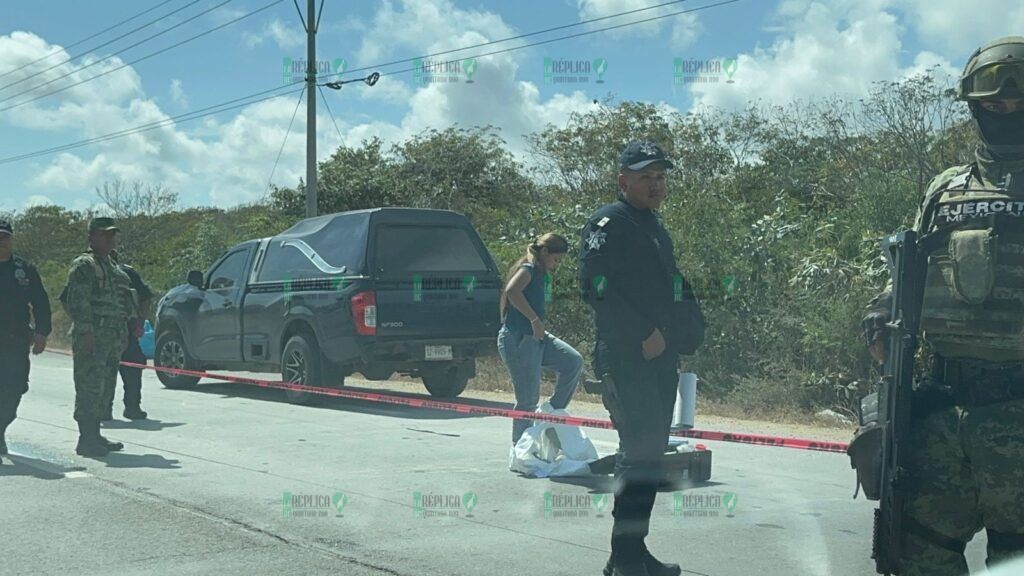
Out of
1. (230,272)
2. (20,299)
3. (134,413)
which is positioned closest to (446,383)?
(230,272)

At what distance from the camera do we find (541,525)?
6.23 m

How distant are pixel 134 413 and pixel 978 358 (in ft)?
30.9

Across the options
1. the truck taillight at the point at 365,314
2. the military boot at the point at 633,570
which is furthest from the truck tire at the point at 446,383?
the military boot at the point at 633,570

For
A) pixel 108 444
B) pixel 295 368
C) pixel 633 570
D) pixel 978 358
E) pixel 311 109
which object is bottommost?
pixel 633 570

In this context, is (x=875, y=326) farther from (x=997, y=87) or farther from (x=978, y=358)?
(x=997, y=87)

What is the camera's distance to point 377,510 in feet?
21.8

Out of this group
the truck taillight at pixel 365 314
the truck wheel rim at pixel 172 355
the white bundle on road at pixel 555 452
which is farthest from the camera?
the truck wheel rim at pixel 172 355

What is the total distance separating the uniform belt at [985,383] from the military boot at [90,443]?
23.1 feet

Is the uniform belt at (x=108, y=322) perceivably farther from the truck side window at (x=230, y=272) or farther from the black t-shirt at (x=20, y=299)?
the truck side window at (x=230, y=272)

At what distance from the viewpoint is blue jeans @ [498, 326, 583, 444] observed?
8.03m

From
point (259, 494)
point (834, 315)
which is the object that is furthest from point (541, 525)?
point (834, 315)

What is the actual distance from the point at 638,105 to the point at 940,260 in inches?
811

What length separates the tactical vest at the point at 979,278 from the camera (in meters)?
3.17

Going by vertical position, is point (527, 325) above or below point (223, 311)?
below
